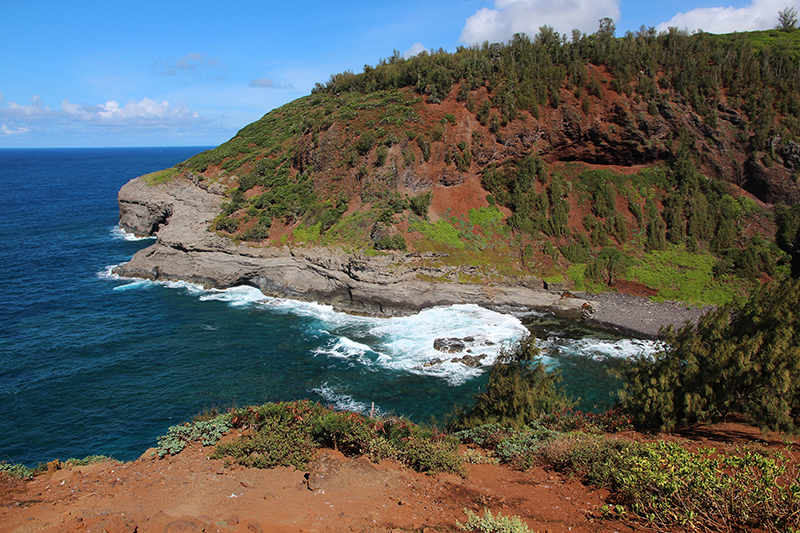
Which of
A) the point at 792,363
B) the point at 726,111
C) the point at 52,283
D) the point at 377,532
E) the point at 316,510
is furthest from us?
the point at 726,111

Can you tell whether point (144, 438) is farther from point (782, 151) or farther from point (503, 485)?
point (782, 151)

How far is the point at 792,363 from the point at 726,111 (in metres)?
44.0

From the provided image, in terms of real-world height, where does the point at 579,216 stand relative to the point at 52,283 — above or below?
above

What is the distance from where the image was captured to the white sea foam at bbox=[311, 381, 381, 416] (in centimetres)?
2200

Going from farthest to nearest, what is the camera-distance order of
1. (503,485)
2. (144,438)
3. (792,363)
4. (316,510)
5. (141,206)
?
(141,206)
(144,438)
(792,363)
(503,485)
(316,510)

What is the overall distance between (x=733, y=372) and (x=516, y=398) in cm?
→ 641

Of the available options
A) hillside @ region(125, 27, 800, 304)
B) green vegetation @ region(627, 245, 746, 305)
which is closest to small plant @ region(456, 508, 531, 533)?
hillside @ region(125, 27, 800, 304)

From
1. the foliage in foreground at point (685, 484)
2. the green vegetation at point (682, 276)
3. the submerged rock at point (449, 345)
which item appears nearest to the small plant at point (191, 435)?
the foliage in foreground at point (685, 484)

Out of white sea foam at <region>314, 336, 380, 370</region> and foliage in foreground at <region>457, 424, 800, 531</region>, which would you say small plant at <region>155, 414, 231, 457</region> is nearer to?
foliage in foreground at <region>457, 424, 800, 531</region>

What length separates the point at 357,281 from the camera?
34750 mm

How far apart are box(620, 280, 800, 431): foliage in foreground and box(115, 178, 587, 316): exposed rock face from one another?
1989 centimetres

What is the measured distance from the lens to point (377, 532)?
814 centimetres

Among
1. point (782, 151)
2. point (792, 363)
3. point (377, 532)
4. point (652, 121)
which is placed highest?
point (652, 121)

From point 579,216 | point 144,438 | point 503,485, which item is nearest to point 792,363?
point 503,485
